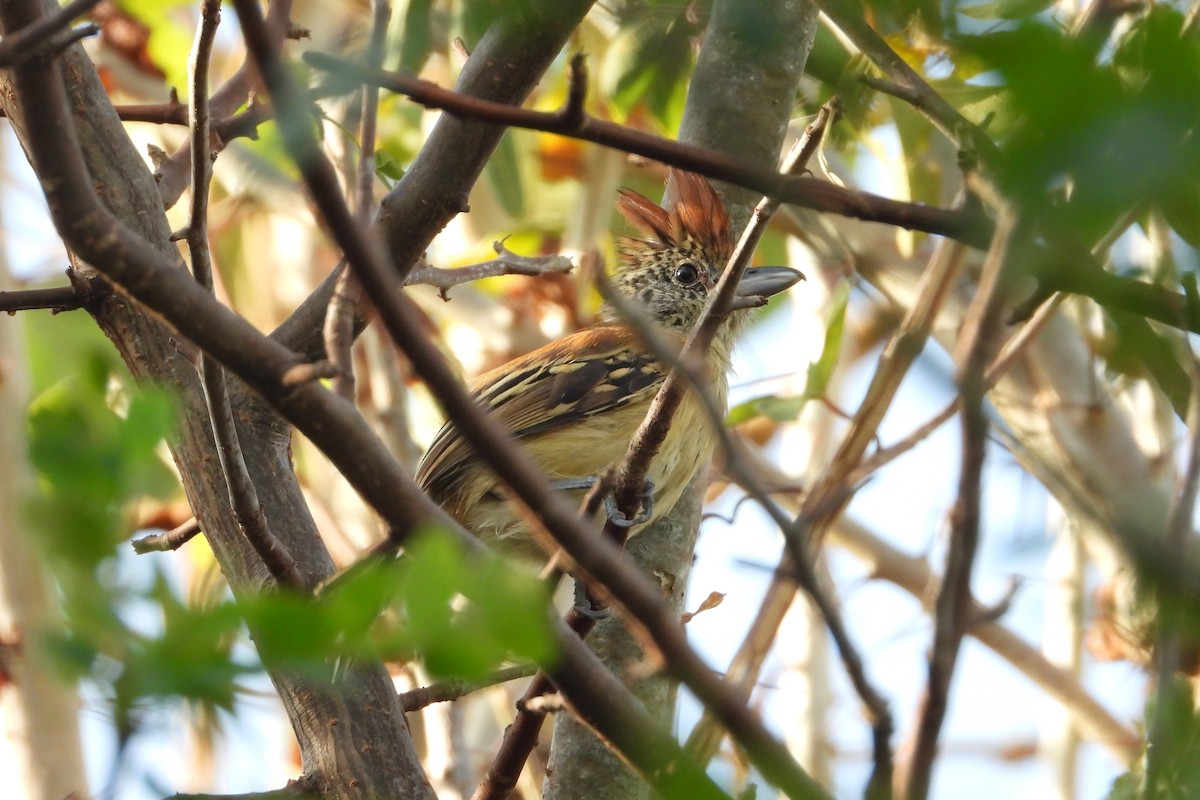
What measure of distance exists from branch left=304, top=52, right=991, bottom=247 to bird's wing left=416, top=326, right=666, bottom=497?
94.8 inches

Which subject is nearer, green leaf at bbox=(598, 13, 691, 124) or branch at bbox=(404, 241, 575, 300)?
green leaf at bbox=(598, 13, 691, 124)

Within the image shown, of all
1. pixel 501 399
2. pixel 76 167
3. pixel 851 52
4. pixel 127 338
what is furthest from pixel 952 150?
pixel 76 167

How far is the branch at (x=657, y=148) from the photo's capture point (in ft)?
6.37

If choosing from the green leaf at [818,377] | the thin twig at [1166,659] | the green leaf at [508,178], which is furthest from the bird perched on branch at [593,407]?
the thin twig at [1166,659]

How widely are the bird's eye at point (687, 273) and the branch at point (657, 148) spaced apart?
3.17 metres

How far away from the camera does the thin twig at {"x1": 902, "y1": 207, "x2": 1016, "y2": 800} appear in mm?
1329

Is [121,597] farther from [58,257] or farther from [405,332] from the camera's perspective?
[58,257]

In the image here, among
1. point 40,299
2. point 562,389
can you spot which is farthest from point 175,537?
point 562,389

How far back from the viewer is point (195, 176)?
234 cm

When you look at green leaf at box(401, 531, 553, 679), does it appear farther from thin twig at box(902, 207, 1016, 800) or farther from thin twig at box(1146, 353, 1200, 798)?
thin twig at box(1146, 353, 1200, 798)

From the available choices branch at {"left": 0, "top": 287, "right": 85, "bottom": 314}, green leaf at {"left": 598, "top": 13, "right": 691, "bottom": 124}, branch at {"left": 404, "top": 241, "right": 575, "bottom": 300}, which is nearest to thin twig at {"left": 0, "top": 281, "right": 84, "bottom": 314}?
branch at {"left": 0, "top": 287, "right": 85, "bottom": 314}

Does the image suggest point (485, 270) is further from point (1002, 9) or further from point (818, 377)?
point (1002, 9)

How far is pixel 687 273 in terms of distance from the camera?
527cm

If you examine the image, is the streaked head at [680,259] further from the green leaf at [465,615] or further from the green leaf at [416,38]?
the green leaf at [465,615]
